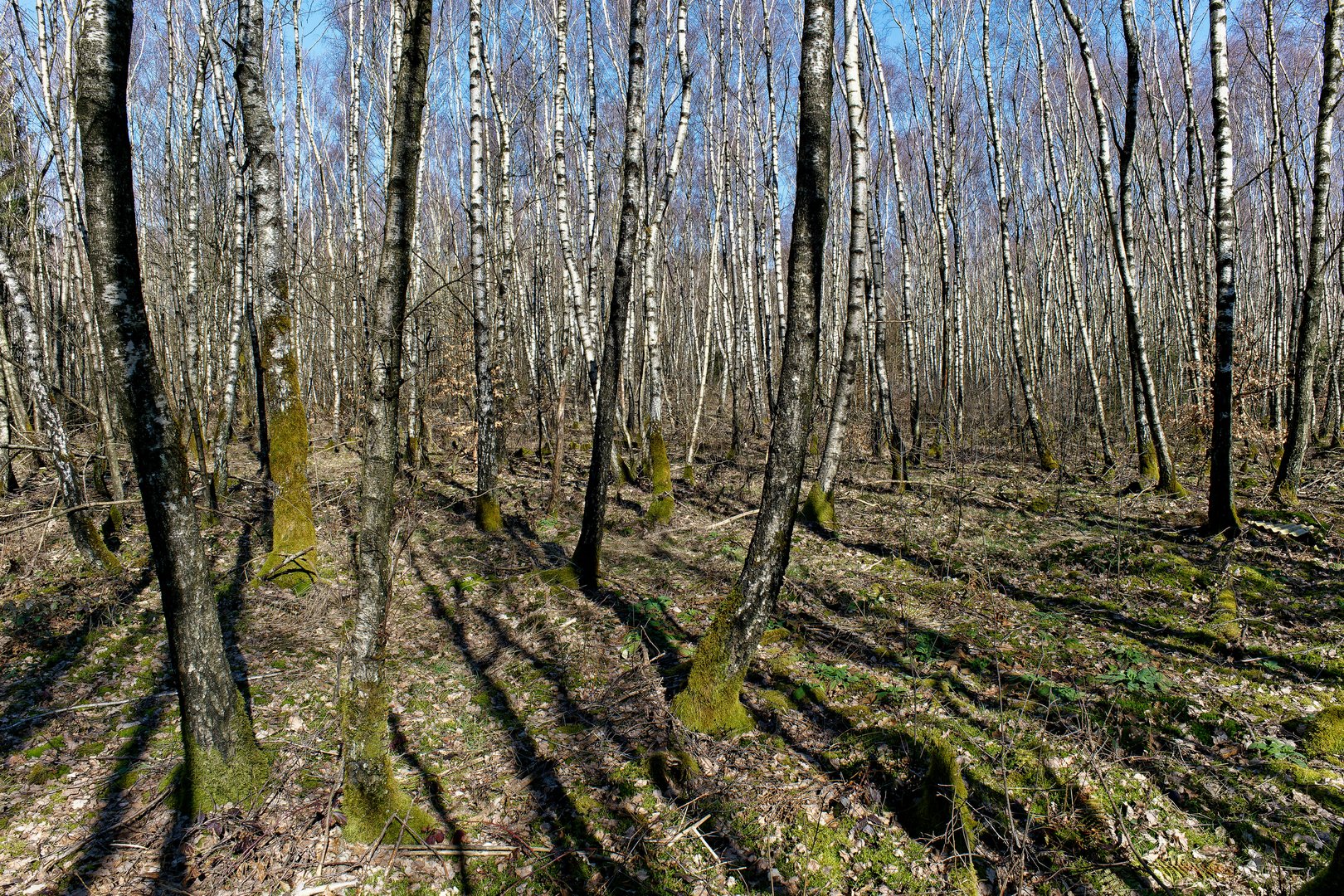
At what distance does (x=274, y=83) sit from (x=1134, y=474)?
701 inches

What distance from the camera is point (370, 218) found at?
2136cm

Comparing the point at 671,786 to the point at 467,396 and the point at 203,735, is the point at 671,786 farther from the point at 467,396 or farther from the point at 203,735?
the point at 467,396

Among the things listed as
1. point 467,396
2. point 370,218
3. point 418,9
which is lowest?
point 467,396

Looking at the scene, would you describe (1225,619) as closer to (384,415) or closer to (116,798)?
(384,415)

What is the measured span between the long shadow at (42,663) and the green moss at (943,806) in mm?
5012

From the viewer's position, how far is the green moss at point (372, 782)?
298cm

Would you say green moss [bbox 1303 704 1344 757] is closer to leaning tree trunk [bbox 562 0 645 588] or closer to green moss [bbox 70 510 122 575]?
leaning tree trunk [bbox 562 0 645 588]

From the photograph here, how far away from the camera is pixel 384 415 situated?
2893mm

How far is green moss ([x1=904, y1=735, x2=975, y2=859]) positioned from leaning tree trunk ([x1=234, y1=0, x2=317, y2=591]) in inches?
187

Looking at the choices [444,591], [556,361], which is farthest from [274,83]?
[444,591]

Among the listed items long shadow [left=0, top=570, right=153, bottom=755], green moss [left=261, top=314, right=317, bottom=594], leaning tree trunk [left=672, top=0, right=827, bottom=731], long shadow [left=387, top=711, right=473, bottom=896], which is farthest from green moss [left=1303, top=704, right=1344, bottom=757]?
long shadow [left=0, top=570, right=153, bottom=755]

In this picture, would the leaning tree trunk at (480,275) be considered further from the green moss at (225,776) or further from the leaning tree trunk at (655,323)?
the green moss at (225,776)

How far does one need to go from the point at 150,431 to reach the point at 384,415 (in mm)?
1001

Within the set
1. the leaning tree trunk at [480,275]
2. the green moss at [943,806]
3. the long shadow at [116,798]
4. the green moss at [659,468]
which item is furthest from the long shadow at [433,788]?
the green moss at [659,468]
